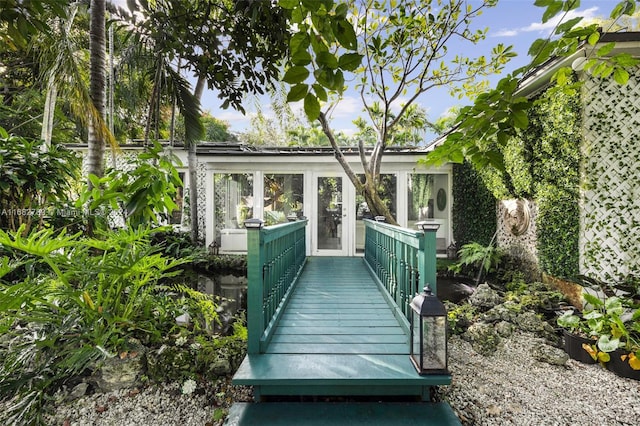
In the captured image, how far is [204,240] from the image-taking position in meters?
8.63

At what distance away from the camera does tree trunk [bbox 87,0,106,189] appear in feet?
13.2

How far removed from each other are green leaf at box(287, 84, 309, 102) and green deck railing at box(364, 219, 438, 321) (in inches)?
68.0

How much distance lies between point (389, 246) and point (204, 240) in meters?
6.54

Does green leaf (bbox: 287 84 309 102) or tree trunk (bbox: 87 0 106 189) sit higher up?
tree trunk (bbox: 87 0 106 189)

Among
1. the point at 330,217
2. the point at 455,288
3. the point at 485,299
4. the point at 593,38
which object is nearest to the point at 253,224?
the point at 593,38

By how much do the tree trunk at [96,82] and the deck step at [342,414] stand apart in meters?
3.73

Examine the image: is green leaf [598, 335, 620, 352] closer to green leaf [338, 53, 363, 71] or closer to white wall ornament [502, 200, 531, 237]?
white wall ornament [502, 200, 531, 237]

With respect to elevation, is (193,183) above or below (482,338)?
above

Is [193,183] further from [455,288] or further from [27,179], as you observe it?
[455,288]

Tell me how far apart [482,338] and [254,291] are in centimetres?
261

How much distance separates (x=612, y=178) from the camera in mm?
4094

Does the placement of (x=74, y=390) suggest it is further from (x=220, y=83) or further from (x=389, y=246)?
(x=389, y=246)

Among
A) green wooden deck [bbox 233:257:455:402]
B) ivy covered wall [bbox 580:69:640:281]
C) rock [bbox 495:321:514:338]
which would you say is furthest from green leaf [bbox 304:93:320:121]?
ivy covered wall [bbox 580:69:640:281]

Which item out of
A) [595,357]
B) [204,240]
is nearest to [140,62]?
[204,240]
